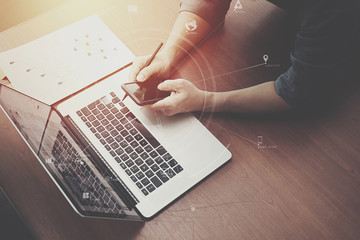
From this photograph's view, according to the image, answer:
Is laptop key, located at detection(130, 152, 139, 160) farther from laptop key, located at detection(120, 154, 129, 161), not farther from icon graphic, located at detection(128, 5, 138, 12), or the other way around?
icon graphic, located at detection(128, 5, 138, 12)

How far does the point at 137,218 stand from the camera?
656 millimetres

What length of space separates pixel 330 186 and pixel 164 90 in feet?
1.62

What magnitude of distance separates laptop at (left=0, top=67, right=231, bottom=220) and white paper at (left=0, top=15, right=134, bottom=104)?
0.05 meters

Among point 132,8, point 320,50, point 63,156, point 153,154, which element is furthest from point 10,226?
point 320,50

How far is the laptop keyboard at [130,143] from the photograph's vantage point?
27.7 inches

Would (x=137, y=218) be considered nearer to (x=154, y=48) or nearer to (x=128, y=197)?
(x=128, y=197)

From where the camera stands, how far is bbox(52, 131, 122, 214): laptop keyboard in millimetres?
613

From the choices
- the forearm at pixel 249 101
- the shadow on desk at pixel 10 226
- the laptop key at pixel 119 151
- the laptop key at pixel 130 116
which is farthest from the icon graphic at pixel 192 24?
the shadow on desk at pixel 10 226

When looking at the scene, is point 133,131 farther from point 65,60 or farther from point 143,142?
point 65,60

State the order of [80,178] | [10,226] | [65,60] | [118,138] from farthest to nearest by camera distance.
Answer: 1. [10,226]
2. [65,60]
3. [118,138]
4. [80,178]

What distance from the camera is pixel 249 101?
801 millimetres

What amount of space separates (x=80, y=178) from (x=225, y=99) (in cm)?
43

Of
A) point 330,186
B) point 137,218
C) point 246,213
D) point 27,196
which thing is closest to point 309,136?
point 330,186

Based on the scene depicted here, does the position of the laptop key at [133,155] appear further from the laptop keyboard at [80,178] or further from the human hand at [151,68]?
the human hand at [151,68]
